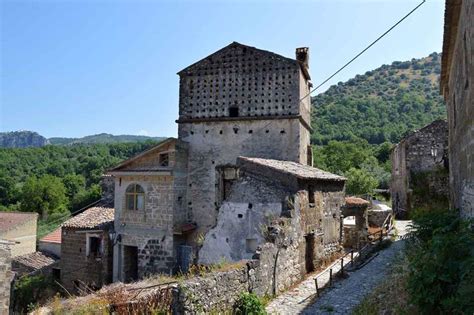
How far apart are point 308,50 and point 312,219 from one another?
9.66 m

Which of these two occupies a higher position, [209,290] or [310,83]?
[310,83]

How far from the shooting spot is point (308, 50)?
67.3ft

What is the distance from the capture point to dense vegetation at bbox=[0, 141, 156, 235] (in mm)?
57625

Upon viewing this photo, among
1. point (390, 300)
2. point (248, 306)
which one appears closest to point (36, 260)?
point (248, 306)

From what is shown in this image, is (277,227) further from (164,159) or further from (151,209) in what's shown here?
(164,159)

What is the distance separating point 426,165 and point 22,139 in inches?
7759

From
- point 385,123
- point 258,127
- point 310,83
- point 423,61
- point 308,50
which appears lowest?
point 258,127

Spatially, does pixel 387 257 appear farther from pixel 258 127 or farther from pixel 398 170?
pixel 398 170

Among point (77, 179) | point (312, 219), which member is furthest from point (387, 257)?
point (77, 179)

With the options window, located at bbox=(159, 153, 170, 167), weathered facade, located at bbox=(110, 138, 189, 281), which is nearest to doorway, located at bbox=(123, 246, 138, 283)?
weathered facade, located at bbox=(110, 138, 189, 281)

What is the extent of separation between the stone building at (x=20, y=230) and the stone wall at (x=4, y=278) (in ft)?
78.8

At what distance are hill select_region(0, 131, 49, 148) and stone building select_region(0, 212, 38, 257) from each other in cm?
15865

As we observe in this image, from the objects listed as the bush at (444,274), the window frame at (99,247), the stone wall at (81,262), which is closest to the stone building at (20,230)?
the stone wall at (81,262)

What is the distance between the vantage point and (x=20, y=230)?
1321 inches
